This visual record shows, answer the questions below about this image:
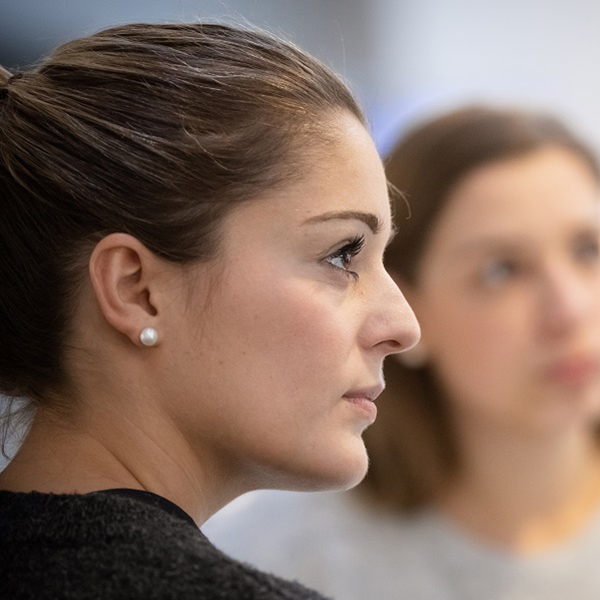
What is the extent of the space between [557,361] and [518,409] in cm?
10

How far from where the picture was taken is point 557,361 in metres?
1.66

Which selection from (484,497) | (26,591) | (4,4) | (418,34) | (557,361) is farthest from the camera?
(418,34)

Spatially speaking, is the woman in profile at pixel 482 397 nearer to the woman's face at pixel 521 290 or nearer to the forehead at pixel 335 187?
the woman's face at pixel 521 290

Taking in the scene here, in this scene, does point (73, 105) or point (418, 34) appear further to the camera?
point (418, 34)

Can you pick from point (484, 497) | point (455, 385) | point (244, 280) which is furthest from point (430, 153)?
point (244, 280)

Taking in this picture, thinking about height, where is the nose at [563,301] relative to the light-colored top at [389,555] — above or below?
above

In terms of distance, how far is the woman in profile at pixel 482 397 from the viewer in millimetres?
1665

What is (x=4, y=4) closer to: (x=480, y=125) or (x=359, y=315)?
(x=480, y=125)

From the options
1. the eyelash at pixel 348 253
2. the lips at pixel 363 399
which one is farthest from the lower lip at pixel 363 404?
the eyelash at pixel 348 253

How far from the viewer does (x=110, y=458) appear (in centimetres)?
83

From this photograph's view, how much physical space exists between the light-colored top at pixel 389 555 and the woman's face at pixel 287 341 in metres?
0.89

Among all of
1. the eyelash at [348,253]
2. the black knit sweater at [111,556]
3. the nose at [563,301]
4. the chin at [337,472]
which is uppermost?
the nose at [563,301]

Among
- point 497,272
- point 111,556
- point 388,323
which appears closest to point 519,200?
point 497,272

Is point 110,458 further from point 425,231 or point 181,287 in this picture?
point 425,231
